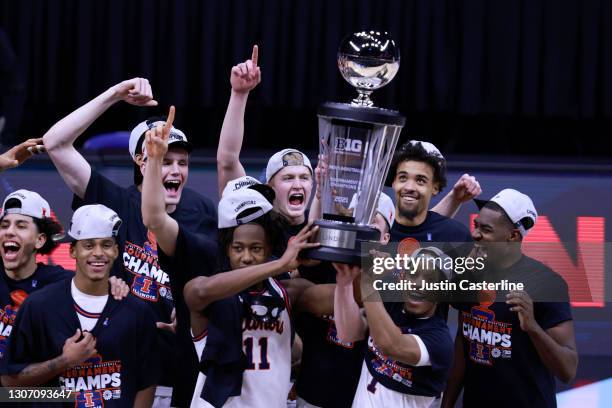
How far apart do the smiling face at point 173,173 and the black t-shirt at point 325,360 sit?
0.64 metres

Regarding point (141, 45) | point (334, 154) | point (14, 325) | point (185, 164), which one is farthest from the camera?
point (141, 45)

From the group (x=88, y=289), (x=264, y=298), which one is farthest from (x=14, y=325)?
(x=264, y=298)

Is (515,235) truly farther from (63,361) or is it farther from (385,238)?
→ (63,361)

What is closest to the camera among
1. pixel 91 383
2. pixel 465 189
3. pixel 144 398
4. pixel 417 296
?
pixel 417 296

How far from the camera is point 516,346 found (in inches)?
183

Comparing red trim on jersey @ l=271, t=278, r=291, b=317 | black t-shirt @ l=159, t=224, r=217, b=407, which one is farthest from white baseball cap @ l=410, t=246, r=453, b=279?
black t-shirt @ l=159, t=224, r=217, b=407

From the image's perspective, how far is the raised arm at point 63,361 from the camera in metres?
4.31

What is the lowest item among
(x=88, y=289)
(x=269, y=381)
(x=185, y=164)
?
(x=269, y=381)

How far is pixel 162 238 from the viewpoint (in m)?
4.26

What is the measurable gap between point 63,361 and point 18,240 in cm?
76

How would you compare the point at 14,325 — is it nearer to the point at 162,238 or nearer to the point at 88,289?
the point at 88,289

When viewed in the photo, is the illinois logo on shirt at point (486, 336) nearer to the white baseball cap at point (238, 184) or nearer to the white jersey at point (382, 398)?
the white jersey at point (382, 398)

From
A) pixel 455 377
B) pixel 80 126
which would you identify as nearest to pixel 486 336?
pixel 455 377

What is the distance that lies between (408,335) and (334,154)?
718mm
